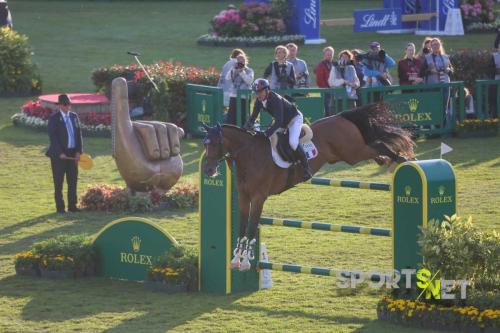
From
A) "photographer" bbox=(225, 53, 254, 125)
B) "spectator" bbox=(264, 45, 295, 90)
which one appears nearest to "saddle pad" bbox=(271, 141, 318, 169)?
"photographer" bbox=(225, 53, 254, 125)

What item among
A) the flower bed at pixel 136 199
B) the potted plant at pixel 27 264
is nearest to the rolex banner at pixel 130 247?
the potted plant at pixel 27 264

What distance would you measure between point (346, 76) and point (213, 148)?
10659 mm

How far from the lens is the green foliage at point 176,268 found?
50.3 ft

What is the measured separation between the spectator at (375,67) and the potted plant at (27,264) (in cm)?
1102

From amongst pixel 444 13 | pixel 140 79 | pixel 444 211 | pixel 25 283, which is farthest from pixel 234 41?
pixel 444 211

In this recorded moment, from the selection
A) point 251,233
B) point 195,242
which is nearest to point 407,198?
point 251,233

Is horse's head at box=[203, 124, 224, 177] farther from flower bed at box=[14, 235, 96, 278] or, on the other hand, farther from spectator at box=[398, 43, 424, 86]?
spectator at box=[398, 43, 424, 86]

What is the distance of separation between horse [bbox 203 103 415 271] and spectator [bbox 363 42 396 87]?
8.44 metres

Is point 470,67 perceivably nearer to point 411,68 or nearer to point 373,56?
point 411,68

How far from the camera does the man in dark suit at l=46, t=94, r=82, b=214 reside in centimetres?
2009

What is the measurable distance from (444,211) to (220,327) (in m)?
2.89

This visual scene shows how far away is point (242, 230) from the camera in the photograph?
14.9m

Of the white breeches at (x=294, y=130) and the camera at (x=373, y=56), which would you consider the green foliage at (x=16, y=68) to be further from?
the white breeches at (x=294, y=130)

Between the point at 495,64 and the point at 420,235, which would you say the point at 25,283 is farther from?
the point at 495,64
